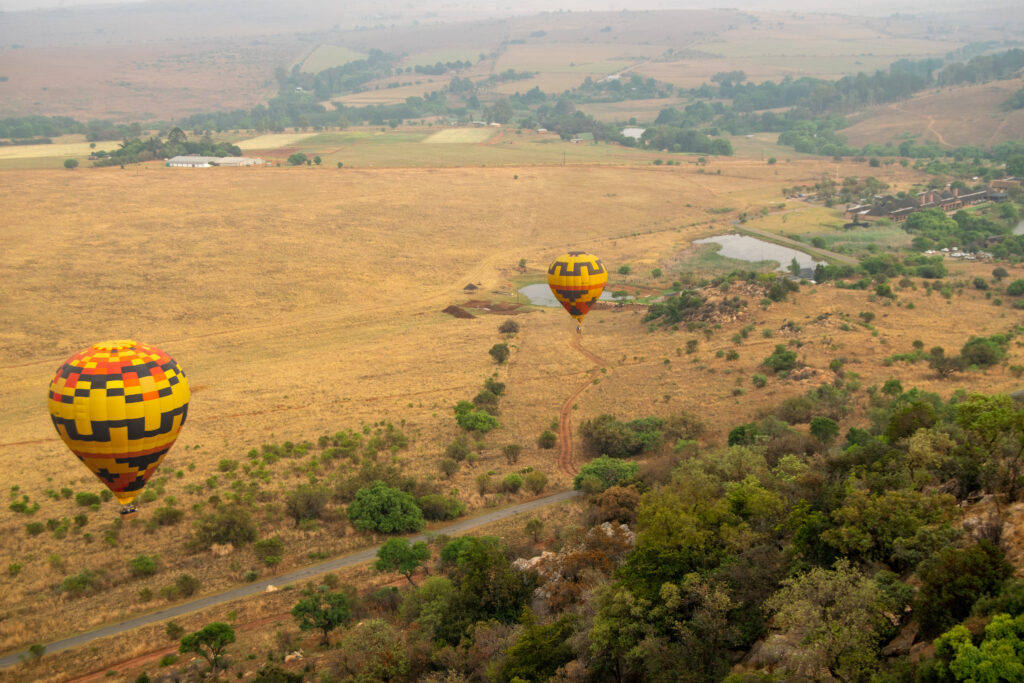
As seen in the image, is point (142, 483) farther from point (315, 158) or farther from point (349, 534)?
point (315, 158)

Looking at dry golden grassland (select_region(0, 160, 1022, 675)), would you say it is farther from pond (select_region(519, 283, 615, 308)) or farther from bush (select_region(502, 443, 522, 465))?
pond (select_region(519, 283, 615, 308))

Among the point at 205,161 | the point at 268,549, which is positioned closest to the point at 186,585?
the point at 268,549

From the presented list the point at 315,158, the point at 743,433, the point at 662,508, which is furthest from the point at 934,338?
the point at 315,158

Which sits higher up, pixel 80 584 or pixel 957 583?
pixel 957 583

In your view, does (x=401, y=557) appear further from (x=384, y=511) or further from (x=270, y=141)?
(x=270, y=141)

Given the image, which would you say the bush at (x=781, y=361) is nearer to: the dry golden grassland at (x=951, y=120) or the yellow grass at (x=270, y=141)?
the yellow grass at (x=270, y=141)

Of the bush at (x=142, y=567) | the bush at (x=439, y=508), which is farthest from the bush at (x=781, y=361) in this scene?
the bush at (x=142, y=567)

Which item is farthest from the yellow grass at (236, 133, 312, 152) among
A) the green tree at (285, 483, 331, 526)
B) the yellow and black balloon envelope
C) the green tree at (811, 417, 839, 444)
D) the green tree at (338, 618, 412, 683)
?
the green tree at (338, 618, 412, 683)
